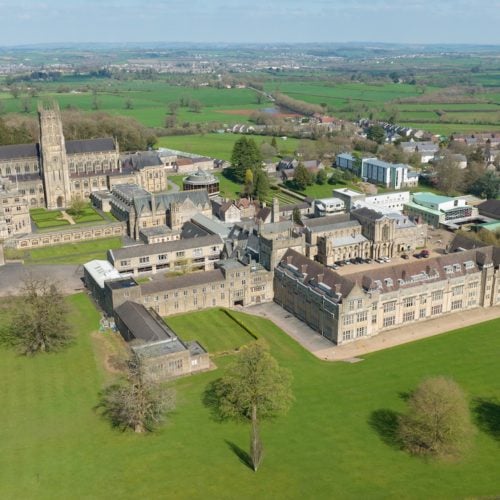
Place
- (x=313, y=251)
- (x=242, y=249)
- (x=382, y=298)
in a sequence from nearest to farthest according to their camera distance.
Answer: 1. (x=382, y=298)
2. (x=242, y=249)
3. (x=313, y=251)

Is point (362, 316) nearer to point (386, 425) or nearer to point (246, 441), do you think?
point (386, 425)

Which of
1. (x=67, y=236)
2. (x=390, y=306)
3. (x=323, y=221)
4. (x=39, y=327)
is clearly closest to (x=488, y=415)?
(x=390, y=306)

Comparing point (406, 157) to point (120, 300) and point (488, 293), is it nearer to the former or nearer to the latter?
point (488, 293)

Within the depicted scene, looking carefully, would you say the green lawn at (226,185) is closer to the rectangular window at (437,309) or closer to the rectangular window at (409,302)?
the rectangular window at (437,309)

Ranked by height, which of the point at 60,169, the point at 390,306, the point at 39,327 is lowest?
the point at 390,306

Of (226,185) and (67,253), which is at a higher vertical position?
(226,185)

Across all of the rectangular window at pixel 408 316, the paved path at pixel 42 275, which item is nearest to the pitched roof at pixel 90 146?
the paved path at pixel 42 275

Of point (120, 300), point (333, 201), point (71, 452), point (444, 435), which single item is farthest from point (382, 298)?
point (333, 201)
